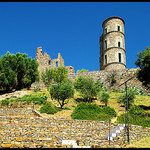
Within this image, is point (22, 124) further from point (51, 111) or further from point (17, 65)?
point (17, 65)

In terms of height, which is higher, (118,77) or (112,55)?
(112,55)

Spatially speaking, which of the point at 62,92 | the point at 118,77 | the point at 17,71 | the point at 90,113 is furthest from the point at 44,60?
the point at 90,113

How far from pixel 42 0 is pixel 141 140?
31.6 ft

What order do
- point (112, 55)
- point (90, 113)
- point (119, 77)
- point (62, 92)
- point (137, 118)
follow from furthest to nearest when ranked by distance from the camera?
1. point (112, 55)
2. point (119, 77)
3. point (62, 92)
4. point (90, 113)
5. point (137, 118)

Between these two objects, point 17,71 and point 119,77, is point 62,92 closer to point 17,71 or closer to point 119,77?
point 17,71

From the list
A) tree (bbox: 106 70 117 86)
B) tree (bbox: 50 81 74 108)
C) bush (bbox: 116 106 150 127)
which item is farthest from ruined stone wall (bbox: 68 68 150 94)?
bush (bbox: 116 106 150 127)

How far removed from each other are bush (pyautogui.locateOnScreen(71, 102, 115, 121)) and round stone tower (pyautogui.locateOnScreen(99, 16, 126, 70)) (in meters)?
16.9

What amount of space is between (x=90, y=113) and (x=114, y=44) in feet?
67.0

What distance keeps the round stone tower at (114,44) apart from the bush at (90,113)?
55.4 ft

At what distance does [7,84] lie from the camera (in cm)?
2728

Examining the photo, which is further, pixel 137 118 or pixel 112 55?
pixel 112 55

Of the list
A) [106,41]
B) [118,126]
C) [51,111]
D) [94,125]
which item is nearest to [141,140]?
[118,126]

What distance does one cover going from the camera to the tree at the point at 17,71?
90.9 feet

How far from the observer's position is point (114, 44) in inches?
1324
